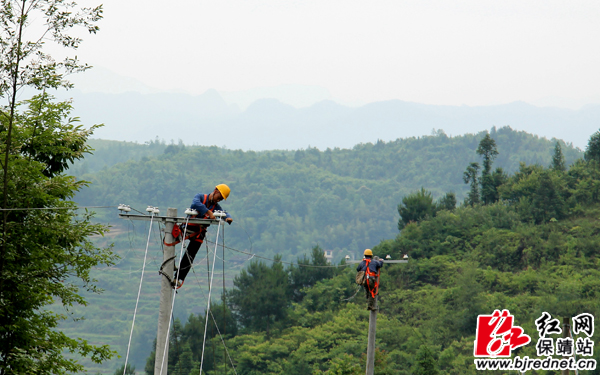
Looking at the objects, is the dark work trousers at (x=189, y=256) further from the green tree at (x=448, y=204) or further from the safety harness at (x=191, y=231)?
the green tree at (x=448, y=204)

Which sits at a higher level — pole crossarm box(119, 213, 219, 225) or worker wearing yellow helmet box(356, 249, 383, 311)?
pole crossarm box(119, 213, 219, 225)

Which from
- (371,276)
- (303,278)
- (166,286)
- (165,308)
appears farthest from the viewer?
(303,278)

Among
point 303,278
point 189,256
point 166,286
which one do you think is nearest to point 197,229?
point 189,256

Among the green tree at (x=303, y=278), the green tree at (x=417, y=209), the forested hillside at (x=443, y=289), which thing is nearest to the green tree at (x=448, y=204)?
the green tree at (x=417, y=209)

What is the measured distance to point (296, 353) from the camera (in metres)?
57.0

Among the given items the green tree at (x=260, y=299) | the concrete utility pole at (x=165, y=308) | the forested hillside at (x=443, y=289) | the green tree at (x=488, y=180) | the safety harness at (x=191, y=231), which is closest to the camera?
the concrete utility pole at (x=165, y=308)

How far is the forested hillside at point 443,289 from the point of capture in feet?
167

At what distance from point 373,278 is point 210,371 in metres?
50.4

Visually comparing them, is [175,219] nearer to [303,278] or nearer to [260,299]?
[260,299]

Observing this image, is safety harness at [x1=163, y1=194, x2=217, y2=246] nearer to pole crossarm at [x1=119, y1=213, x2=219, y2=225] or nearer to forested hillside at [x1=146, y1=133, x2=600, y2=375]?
pole crossarm at [x1=119, y1=213, x2=219, y2=225]

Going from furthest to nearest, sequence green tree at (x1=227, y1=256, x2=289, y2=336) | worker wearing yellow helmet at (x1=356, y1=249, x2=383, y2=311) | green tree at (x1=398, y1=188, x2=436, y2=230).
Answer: green tree at (x1=398, y1=188, x2=436, y2=230), green tree at (x1=227, y1=256, x2=289, y2=336), worker wearing yellow helmet at (x1=356, y1=249, x2=383, y2=311)

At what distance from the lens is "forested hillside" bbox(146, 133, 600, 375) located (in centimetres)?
5091

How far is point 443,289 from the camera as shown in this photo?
2359 inches

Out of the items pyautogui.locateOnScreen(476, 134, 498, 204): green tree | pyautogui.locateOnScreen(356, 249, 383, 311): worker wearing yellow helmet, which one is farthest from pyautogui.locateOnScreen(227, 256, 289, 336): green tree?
pyautogui.locateOnScreen(356, 249, 383, 311): worker wearing yellow helmet
